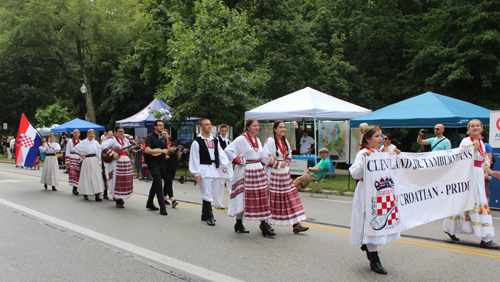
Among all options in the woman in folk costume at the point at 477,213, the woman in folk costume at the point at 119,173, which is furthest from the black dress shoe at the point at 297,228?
the woman in folk costume at the point at 119,173

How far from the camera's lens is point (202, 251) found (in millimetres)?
5809

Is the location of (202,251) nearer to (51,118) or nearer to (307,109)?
(307,109)

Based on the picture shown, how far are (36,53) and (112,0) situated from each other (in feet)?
28.0

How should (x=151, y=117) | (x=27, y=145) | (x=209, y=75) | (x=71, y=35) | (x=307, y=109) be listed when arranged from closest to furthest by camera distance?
1. (x=27, y=145)
2. (x=307, y=109)
3. (x=209, y=75)
4. (x=151, y=117)
5. (x=71, y=35)

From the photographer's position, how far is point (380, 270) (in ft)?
15.5

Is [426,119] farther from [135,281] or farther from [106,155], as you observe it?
[135,281]

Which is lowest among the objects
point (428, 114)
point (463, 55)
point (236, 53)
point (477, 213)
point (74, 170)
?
point (477, 213)

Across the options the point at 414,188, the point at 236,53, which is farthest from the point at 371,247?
the point at 236,53

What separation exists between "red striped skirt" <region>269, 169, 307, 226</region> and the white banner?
1887mm

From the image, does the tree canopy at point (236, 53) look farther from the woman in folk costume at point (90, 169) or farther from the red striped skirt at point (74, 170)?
the woman in folk costume at point (90, 169)

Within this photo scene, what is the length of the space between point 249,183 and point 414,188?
8.24 ft

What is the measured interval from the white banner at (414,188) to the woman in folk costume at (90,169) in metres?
8.05

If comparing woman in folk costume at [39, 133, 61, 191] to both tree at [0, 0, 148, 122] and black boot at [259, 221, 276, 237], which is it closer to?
black boot at [259, 221, 276, 237]

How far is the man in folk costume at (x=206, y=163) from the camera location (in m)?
7.58
